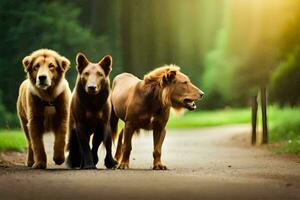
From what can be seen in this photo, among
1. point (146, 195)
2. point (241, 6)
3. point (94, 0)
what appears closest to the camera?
point (146, 195)

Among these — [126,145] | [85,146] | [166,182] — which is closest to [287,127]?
[126,145]

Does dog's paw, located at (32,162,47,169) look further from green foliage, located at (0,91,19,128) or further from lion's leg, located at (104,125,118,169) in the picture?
green foliage, located at (0,91,19,128)

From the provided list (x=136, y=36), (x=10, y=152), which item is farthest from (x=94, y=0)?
(x=10, y=152)

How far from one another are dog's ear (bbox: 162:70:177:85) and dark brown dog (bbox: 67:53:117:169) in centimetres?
93

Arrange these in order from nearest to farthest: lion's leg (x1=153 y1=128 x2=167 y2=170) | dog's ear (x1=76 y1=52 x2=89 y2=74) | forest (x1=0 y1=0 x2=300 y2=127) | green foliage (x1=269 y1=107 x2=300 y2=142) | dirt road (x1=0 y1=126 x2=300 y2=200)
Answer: dirt road (x1=0 y1=126 x2=300 y2=200) < dog's ear (x1=76 y1=52 x2=89 y2=74) < lion's leg (x1=153 y1=128 x2=167 y2=170) < green foliage (x1=269 y1=107 x2=300 y2=142) < forest (x1=0 y1=0 x2=300 y2=127)

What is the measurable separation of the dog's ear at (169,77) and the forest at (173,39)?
35.0ft

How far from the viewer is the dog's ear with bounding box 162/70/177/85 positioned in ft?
43.0

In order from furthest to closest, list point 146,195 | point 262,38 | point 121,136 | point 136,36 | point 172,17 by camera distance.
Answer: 1. point 172,17
2. point 136,36
3. point 262,38
4. point 121,136
5. point 146,195

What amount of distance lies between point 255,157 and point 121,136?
370 cm

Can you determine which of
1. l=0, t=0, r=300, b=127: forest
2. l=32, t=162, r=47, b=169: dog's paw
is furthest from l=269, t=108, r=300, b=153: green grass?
l=32, t=162, r=47, b=169: dog's paw

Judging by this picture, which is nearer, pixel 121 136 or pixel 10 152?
pixel 121 136

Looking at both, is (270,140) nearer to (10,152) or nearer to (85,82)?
(10,152)

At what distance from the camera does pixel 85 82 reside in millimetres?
12492

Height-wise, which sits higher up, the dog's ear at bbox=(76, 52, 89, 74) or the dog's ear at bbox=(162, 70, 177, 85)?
the dog's ear at bbox=(76, 52, 89, 74)
